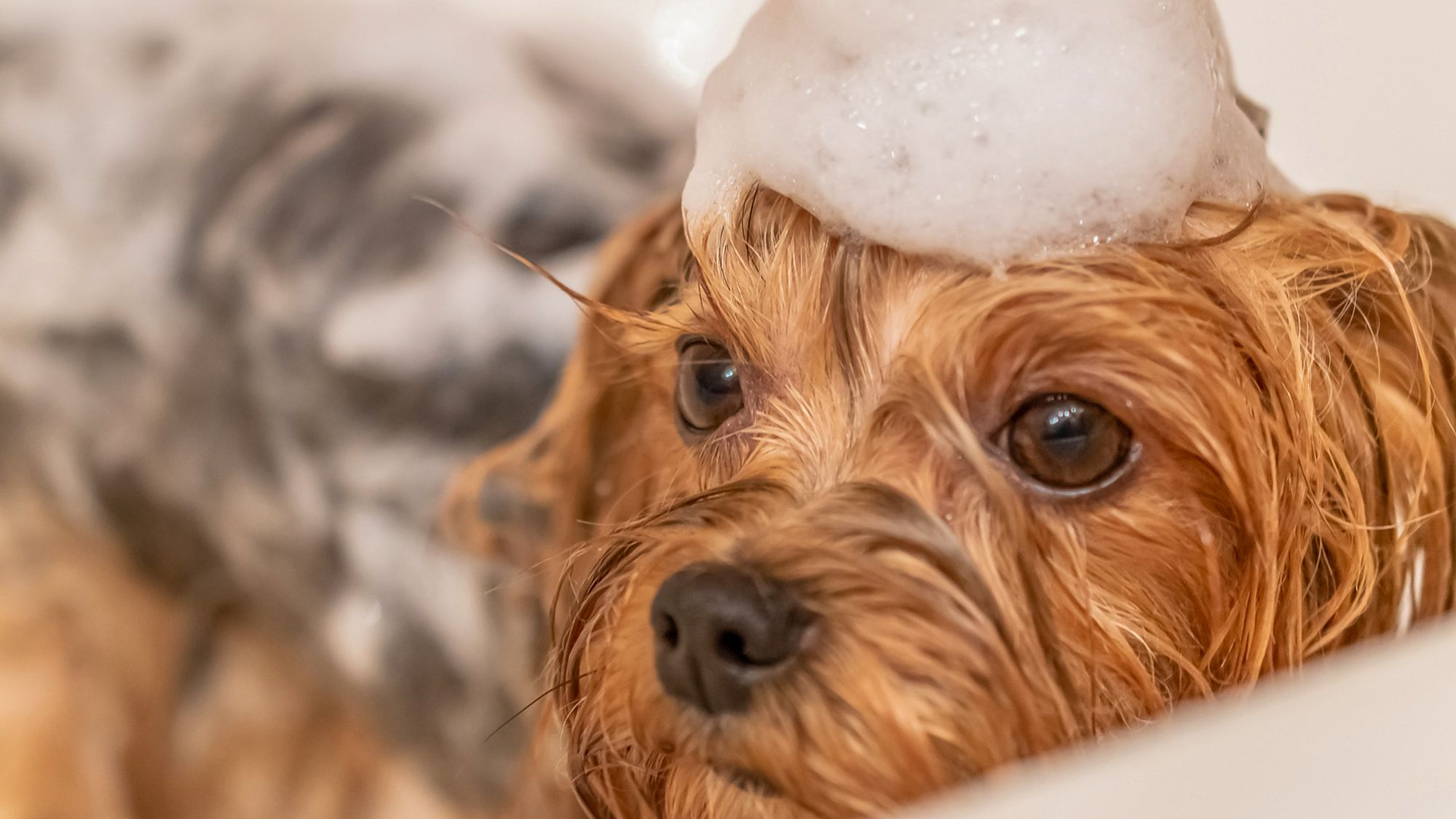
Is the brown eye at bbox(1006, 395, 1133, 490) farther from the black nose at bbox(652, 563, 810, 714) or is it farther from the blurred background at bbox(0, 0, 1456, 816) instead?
the blurred background at bbox(0, 0, 1456, 816)

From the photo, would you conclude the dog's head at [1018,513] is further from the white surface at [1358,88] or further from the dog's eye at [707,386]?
the white surface at [1358,88]

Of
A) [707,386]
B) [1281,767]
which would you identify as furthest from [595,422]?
[1281,767]

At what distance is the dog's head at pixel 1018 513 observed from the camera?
0.80 m

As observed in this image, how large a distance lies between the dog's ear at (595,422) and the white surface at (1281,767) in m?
0.77

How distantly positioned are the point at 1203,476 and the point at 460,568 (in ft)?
3.80

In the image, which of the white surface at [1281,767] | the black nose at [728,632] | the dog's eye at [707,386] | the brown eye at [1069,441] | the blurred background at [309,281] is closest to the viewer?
the white surface at [1281,767]

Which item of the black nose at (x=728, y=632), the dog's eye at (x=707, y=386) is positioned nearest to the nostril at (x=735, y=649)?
the black nose at (x=728, y=632)

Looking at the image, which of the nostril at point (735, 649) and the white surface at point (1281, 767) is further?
the nostril at point (735, 649)

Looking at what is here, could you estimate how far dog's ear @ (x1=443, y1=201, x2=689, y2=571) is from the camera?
1310 mm

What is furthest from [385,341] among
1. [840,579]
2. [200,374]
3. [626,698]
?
[840,579]

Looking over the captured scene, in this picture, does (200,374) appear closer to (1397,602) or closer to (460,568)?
(460,568)

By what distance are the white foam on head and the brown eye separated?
0.43 ft

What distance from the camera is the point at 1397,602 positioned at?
955mm

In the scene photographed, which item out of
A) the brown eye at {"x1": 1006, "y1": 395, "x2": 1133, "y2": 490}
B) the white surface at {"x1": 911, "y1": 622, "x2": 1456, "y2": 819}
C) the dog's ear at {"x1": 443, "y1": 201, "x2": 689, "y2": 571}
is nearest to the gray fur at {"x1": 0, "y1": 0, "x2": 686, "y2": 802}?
the dog's ear at {"x1": 443, "y1": 201, "x2": 689, "y2": 571}
